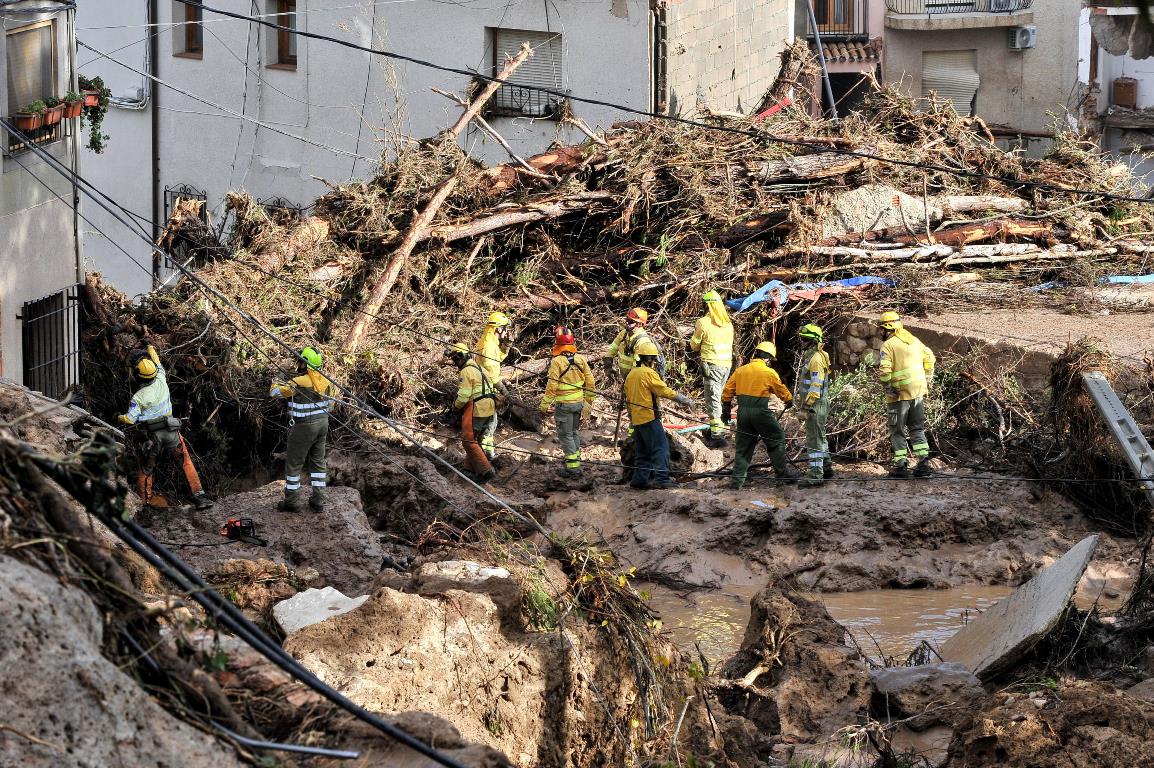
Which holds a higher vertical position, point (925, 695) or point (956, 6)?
point (956, 6)

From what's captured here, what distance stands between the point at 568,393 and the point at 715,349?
2.03 meters

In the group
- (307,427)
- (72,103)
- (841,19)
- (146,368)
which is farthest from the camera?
(841,19)

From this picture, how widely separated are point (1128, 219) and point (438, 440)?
35.8 ft

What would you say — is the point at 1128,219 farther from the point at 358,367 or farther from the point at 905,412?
the point at 358,367

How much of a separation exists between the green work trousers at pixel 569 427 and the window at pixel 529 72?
9.29 m

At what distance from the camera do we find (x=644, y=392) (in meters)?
13.9

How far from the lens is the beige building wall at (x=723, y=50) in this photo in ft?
76.8

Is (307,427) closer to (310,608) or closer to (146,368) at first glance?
(146,368)

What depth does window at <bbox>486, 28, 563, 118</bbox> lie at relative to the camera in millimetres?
23019

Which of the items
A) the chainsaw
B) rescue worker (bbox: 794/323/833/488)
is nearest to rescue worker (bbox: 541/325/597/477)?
rescue worker (bbox: 794/323/833/488)

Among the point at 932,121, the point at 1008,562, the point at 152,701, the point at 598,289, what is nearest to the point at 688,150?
the point at 598,289

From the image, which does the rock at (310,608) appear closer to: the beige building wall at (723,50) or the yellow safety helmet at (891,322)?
the yellow safety helmet at (891,322)

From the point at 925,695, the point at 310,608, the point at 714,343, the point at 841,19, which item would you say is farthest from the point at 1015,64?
the point at 310,608

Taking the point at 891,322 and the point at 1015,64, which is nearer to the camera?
the point at 891,322
